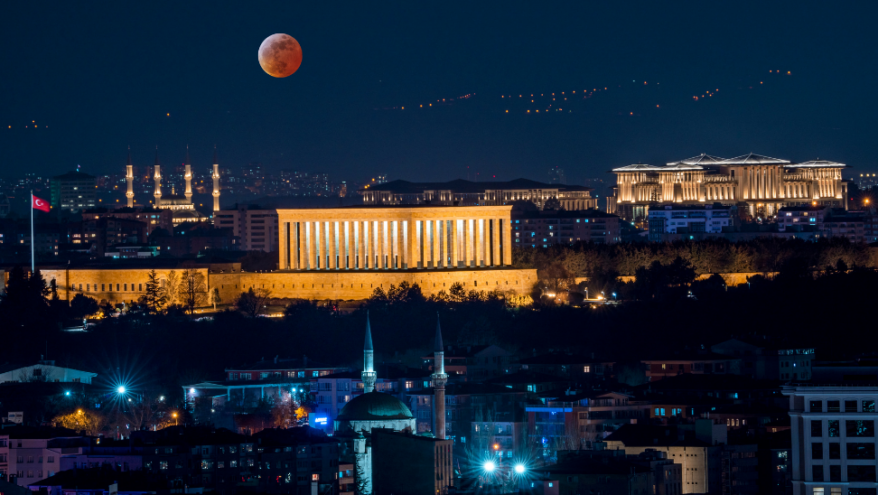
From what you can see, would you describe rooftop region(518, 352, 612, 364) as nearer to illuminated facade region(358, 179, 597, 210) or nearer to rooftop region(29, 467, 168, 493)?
rooftop region(29, 467, 168, 493)

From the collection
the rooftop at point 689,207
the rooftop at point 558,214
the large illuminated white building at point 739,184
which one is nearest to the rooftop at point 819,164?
the large illuminated white building at point 739,184

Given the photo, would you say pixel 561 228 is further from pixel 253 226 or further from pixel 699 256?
pixel 699 256

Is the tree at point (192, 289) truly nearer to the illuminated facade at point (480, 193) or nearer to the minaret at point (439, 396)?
the minaret at point (439, 396)

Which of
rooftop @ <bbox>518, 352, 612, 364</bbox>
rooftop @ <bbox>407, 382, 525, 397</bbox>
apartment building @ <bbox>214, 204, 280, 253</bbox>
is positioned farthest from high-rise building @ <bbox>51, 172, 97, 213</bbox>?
rooftop @ <bbox>407, 382, 525, 397</bbox>

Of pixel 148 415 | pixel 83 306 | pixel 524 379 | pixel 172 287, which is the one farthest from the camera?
pixel 172 287

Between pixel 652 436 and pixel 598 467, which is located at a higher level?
pixel 652 436

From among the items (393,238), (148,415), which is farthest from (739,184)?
(148,415)
